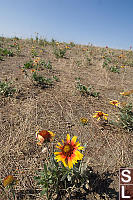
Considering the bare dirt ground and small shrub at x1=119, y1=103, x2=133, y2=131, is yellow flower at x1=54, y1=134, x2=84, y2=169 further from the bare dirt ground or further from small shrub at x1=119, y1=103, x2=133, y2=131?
small shrub at x1=119, y1=103, x2=133, y2=131

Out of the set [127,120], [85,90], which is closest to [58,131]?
Result: [127,120]

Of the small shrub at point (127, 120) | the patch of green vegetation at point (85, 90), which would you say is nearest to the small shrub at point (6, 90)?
the patch of green vegetation at point (85, 90)

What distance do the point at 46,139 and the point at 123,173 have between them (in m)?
1.02

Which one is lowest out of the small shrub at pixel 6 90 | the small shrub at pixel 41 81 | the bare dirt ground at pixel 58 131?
the bare dirt ground at pixel 58 131

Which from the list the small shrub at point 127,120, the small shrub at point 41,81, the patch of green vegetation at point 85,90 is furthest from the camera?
the small shrub at point 41,81

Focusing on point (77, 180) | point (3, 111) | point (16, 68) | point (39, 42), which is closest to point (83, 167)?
point (77, 180)

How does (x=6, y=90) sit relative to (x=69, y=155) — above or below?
above

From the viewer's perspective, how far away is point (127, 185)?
146cm

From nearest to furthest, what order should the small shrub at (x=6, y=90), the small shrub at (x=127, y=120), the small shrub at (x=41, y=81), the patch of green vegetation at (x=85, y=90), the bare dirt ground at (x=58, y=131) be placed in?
the bare dirt ground at (x=58, y=131) < the small shrub at (x=127, y=120) < the small shrub at (x=6, y=90) < the patch of green vegetation at (x=85, y=90) < the small shrub at (x=41, y=81)

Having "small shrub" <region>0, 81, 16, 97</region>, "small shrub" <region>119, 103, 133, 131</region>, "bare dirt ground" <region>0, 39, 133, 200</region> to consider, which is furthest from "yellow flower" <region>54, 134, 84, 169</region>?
"small shrub" <region>0, 81, 16, 97</region>

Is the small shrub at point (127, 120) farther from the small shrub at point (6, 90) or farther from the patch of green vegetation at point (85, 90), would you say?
the small shrub at point (6, 90)

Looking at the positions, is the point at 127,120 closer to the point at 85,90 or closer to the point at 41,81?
the point at 85,90

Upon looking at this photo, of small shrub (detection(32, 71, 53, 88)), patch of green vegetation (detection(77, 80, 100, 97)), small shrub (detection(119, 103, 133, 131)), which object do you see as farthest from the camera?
small shrub (detection(32, 71, 53, 88))

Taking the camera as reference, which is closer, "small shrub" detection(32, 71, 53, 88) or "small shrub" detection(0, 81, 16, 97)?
"small shrub" detection(0, 81, 16, 97)
